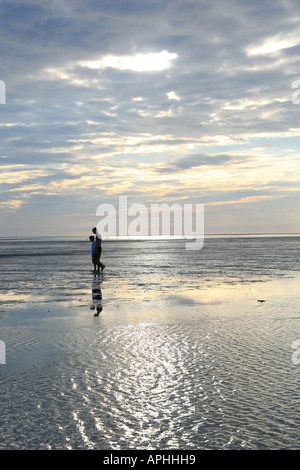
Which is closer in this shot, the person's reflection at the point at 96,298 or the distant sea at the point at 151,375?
the distant sea at the point at 151,375

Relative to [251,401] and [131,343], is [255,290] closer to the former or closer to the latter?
[131,343]

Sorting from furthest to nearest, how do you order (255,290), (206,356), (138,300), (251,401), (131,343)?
(255,290) → (138,300) → (131,343) → (206,356) → (251,401)

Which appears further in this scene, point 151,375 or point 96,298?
point 96,298

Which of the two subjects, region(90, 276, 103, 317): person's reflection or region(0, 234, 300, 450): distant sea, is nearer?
region(0, 234, 300, 450): distant sea

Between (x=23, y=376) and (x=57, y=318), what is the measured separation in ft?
16.9

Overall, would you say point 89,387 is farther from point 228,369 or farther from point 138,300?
point 138,300

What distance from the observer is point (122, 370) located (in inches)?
292

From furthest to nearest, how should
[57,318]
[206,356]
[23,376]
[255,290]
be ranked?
[255,290] < [57,318] < [206,356] < [23,376]

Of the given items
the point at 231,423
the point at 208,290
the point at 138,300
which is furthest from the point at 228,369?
the point at 208,290

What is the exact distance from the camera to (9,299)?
1636 centimetres

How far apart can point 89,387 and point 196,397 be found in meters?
1.66

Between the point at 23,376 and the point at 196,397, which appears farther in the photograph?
the point at 23,376

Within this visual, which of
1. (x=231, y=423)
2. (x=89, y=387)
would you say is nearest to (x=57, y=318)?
(x=89, y=387)

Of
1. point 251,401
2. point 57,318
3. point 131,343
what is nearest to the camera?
point 251,401
